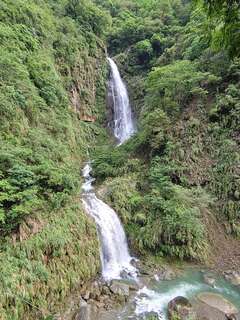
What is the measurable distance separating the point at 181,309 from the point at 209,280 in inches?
104

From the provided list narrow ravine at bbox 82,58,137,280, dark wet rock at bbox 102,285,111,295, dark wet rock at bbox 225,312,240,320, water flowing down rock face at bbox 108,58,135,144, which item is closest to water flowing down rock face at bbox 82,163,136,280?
narrow ravine at bbox 82,58,137,280

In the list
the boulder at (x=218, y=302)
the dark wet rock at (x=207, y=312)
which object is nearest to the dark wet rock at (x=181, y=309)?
the dark wet rock at (x=207, y=312)

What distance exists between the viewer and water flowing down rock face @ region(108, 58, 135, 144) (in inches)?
952

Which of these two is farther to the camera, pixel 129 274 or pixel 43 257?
pixel 129 274

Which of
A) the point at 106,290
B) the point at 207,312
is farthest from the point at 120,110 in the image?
the point at 207,312

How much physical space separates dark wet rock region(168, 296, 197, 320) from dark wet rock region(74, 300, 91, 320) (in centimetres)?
250

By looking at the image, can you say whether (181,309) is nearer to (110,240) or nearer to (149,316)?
(149,316)

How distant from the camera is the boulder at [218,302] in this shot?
9936mm

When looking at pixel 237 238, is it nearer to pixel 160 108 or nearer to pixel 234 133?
pixel 234 133

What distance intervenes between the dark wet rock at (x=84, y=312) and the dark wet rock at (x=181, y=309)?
2502mm

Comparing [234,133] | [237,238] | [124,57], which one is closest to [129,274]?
[237,238]

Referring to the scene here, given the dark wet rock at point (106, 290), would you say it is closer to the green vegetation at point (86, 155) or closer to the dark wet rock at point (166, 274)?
the green vegetation at point (86, 155)

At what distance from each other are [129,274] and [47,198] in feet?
14.2

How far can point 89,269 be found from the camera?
36.8 feet
